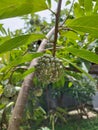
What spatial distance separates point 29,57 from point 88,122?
6.85 m

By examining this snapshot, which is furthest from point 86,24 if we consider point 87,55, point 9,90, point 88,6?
point 9,90

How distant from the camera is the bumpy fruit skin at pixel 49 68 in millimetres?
501

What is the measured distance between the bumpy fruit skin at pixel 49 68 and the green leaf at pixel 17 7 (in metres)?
0.10

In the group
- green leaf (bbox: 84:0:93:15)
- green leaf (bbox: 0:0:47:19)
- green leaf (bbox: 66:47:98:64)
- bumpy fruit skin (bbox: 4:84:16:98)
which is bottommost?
bumpy fruit skin (bbox: 4:84:16:98)

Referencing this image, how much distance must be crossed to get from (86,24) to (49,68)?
0.11 m

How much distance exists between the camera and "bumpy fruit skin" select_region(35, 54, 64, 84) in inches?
19.7

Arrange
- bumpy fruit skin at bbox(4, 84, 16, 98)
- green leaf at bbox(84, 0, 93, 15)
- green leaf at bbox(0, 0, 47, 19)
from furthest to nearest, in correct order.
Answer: bumpy fruit skin at bbox(4, 84, 16, 98) < green leaf at bbox(84, 0, 93, 15) < green leaf at bbox(0, 0, 47, 19)

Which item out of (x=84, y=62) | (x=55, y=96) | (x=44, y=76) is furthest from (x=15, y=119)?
(x=55, y=96)

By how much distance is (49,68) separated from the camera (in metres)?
0.51

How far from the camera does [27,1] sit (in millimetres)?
420

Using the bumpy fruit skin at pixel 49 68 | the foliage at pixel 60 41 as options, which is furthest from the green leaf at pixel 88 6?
A: the bumpy fruit skin at pixel 49 68

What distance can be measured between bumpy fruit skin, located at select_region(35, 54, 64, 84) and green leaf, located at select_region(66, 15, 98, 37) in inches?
3.0

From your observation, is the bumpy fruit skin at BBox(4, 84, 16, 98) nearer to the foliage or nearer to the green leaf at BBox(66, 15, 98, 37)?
the foliage

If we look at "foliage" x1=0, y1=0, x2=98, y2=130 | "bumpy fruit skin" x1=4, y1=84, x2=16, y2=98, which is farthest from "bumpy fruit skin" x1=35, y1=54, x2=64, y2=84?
"bumpy fruit skin" x1=4, y1=84, x2=16, y2=98
